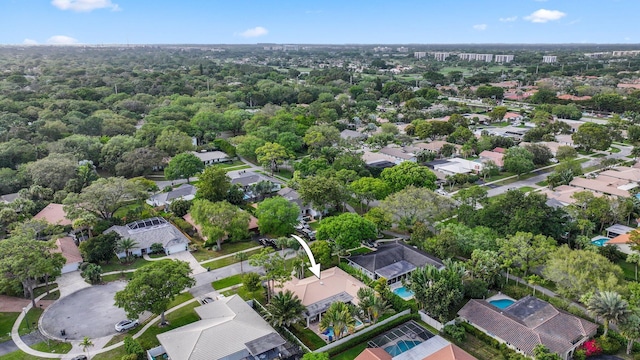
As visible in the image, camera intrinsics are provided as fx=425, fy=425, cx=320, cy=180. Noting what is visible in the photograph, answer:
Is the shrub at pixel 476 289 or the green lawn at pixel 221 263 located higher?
the shrub at pixel 476 289

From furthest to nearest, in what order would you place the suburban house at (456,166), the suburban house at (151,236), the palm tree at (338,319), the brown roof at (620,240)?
the suburban house at (456,166) < the suburban house at (151,236) < the brown roof at (620,240) < the palm tree at (338,319)

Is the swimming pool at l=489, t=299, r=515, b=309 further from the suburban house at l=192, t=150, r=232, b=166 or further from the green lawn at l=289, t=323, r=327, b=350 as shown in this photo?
the suburban house at l=192, t=150, r=232, b=166

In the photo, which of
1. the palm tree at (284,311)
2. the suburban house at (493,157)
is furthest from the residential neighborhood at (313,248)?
the suburban house at (493,157)

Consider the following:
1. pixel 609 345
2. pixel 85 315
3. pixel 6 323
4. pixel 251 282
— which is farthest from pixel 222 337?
pixel 609 345

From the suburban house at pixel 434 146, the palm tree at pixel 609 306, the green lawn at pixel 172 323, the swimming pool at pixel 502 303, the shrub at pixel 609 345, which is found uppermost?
the suburban house at pixel 434 146

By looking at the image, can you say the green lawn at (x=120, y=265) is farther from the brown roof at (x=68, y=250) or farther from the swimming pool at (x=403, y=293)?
the swimming pool at (x=403, y=293)

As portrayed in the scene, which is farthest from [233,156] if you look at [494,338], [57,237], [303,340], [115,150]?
[494,338]

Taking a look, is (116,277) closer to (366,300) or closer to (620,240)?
(366,300)
